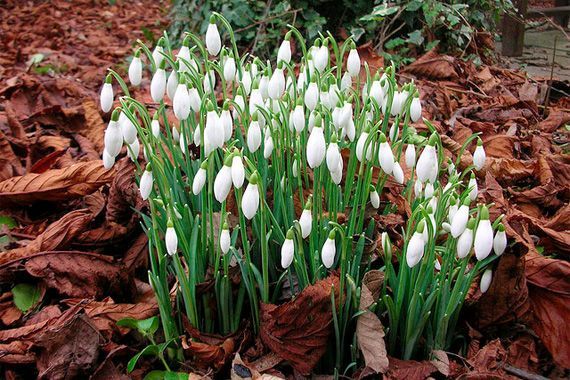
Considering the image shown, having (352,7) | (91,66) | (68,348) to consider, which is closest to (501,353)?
(68,348)

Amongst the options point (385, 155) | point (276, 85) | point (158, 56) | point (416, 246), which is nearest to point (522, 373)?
point (416, 246)

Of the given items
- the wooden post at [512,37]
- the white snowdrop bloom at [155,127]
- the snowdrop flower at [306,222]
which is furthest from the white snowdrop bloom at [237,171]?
the wooden post at [512,37]

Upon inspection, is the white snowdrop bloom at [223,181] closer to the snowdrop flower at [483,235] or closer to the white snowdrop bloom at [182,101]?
the white snowdrop bloom at [182,101]

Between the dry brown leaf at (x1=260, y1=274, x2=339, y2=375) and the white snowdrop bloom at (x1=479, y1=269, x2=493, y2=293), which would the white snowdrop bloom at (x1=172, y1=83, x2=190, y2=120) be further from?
the white snowdrop bloom at (x1=479, y1=269, x2=493, y2=293)

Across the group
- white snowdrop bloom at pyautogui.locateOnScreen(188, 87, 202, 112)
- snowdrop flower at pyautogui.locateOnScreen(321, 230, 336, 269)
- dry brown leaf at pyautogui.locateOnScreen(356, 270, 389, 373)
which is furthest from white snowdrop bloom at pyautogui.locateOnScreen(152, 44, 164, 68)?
dry brown leaf at pyautogui.locateOnScreen(356, 270, 389, 373)

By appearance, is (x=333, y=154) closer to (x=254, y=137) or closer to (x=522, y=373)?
(x=254, y=137)

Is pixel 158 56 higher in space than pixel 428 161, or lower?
higher
